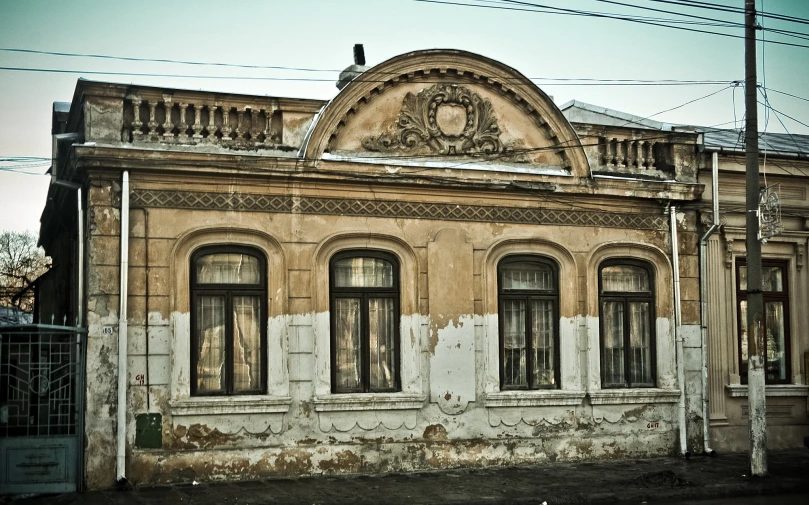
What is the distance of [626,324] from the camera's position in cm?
1633

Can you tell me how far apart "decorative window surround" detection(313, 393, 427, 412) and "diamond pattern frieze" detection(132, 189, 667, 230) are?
2769 millimetres

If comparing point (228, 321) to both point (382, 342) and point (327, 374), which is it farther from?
point (382, 342)

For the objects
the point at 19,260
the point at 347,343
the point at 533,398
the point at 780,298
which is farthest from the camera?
the point at 19,260

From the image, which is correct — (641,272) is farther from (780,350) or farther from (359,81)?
(359,81)

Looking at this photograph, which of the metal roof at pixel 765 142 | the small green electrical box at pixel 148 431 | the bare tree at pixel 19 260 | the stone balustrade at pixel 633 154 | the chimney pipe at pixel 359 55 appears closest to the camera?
the small green electrical box at pixel 148 431

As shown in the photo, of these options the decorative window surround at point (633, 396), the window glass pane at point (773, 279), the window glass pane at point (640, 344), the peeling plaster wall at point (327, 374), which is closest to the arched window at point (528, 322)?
the peeling plaster wall at point (327, 374)

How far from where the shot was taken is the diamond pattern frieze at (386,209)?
44.4 ft

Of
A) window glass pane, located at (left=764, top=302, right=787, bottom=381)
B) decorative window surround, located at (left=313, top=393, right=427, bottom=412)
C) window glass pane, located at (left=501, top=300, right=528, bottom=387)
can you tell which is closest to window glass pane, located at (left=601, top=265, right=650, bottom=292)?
window glass pane, located at (left=501, top=300, right=528, bottom=387)

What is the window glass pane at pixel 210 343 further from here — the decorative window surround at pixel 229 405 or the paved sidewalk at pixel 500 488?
the paved sidewalk at pixel 500 488

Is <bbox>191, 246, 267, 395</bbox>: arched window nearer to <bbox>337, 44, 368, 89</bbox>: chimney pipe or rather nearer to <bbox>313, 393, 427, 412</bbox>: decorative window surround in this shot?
<bbox>313, 393, 427, 412</bbox>: decorative window surround

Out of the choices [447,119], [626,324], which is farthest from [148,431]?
[626,324]

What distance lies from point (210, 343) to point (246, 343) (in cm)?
53

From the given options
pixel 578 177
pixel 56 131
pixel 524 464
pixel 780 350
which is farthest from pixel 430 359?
pixel 56 131

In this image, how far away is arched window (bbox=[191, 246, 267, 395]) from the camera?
13695 millimetres
